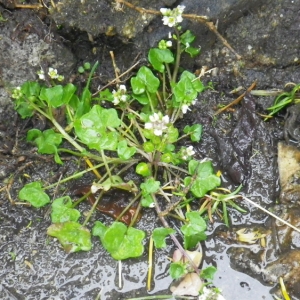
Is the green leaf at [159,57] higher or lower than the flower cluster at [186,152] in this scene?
higher

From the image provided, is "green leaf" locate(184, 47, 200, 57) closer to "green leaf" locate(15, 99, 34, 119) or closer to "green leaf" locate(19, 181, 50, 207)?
"green leaf" locate(15, 99, 34, 119)

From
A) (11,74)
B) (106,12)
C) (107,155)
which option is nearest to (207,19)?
(106,12)

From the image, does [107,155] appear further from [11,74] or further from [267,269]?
[267,269]

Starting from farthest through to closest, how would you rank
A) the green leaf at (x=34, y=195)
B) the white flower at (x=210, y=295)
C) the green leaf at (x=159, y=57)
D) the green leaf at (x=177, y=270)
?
the green leaf at (x=159, y=57), the green leaf at (x=34, y=195), the green leaf at (x=177, y=270), the white flower at (x=210, y=295)

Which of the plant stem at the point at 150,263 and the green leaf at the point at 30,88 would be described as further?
the green leaf at the point at 30,88

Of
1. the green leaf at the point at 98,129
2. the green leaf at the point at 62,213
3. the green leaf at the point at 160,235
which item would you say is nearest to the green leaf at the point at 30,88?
the green leaf at the point at 98,129

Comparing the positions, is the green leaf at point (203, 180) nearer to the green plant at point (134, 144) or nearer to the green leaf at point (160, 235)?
the green plant at point (134, 144)
